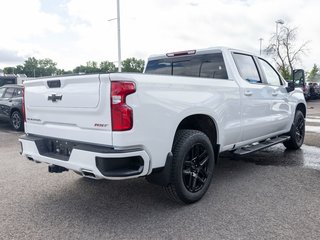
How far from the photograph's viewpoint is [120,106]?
113 inches

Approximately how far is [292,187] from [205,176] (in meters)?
1.30

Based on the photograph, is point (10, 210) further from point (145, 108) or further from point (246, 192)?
point (246, 192)

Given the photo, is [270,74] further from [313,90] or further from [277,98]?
[313,90]

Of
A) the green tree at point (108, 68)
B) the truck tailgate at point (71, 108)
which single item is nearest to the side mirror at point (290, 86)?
the green tree at point (108, 68)

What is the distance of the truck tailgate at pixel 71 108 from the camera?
9.66 feet

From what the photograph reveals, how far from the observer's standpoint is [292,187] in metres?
4.24

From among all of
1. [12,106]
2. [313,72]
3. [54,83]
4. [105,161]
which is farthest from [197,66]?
[313,72]

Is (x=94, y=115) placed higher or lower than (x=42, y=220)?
higher

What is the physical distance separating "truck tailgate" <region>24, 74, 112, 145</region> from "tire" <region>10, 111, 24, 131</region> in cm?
669

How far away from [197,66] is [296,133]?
3.04 m

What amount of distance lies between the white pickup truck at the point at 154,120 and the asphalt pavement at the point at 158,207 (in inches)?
14.9

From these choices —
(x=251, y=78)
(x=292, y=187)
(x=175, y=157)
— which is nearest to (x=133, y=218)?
(x=175, y=157)

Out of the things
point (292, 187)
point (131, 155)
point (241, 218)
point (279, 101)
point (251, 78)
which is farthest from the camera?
point (279, 101)

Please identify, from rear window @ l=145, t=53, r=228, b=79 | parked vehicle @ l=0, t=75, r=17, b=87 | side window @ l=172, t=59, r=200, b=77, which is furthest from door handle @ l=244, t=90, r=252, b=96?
parked vehicle @ l=0, t=75, r=17, b=87
